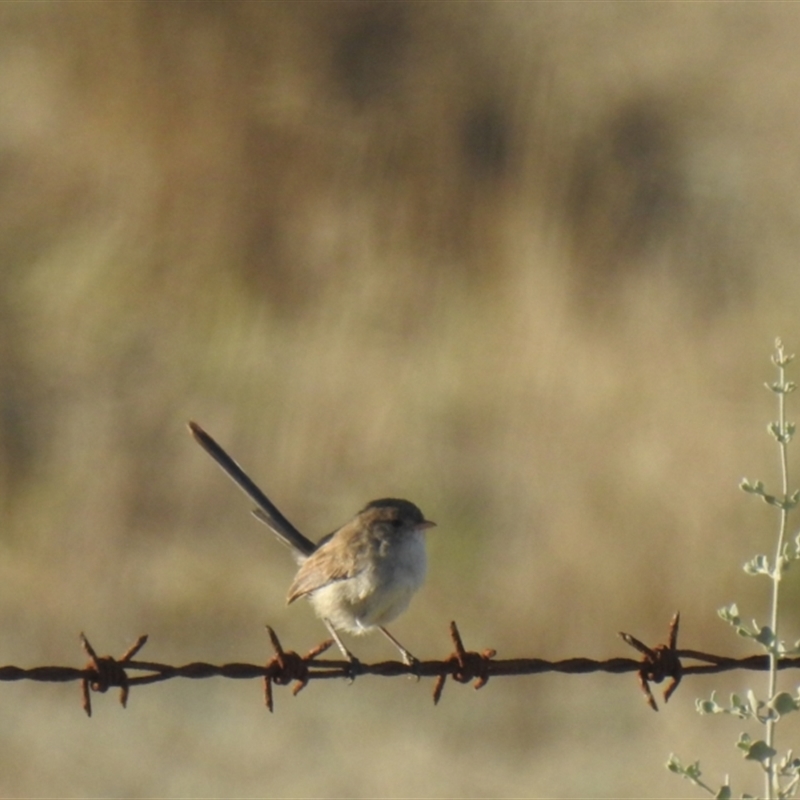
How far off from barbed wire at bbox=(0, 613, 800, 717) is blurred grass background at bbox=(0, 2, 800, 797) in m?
4.95

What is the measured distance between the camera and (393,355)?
1166 centimetres

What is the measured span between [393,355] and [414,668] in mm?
7550

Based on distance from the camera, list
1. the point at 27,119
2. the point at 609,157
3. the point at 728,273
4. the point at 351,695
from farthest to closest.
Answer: the point at 27,119 < the point at 609,157 < the point at 728,273 < the point at 351,695

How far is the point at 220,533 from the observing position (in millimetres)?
10844

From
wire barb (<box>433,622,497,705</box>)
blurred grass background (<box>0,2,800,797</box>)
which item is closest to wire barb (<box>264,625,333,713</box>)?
wire barb (<box>433,622,497,705</box>)

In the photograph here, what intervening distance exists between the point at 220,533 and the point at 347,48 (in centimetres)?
487

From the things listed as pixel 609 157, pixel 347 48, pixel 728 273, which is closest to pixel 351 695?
pixel 728 273

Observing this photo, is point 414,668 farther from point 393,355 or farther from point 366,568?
point 393,355

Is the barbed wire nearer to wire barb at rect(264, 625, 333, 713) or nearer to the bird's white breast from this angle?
wire barb at rect(264, 625, 333, 713)

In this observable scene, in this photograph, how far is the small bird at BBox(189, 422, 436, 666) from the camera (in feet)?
19.1

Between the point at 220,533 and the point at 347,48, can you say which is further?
the point at 347,48

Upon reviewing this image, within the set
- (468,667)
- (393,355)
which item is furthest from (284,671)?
(393,355)

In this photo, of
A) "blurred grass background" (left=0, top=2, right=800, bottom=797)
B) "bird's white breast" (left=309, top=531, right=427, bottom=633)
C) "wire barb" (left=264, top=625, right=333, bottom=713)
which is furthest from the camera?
"blurred grass background" (left=0, top=2, right=800, bottom=797)

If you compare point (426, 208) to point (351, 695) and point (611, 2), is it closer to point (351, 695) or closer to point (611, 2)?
point (611, 2)
